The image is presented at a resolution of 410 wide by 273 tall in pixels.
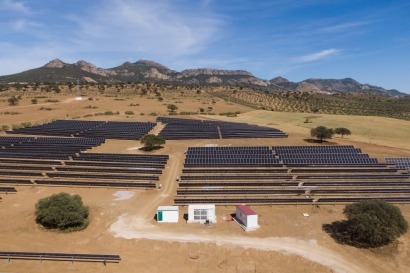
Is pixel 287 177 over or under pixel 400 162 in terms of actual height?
under

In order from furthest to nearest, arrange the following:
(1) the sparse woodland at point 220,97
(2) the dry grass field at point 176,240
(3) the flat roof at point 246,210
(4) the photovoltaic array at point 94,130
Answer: (1) the sparse woodland at point 220,97
(4) the photovoltaic array at point 94,130
(3) the flat roof at point 246,210
(2) the dry grass field at point 176,240

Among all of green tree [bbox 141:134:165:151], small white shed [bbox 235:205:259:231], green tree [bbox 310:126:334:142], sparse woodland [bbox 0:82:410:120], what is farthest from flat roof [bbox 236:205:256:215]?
sparse woodland [bbox 0:82:410:120]

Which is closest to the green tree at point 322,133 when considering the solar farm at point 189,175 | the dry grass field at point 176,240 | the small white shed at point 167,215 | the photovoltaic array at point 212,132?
the solar farm at point 189,175

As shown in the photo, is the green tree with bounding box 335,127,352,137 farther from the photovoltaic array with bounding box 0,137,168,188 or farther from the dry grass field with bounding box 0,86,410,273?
the photovoltaic array with bounding box 0,137,168,188

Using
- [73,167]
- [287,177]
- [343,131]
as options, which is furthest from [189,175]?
[343,131]

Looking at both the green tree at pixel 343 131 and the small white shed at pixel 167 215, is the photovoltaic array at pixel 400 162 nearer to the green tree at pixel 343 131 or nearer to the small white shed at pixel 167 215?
the green tree at pixel 343 131

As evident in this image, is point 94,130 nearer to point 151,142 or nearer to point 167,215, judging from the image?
point 151,142
